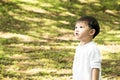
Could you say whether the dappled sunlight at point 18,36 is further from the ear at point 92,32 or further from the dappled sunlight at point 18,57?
the ear at point 92,32

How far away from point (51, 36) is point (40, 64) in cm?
694

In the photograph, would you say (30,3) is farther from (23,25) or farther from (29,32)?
(29,32)

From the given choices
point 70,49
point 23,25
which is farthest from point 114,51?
point 23,25

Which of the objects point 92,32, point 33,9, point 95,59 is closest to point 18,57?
point 92,32

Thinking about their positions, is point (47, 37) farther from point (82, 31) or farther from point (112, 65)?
point (82, 31)

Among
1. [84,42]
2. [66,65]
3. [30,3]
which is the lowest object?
[66,65]

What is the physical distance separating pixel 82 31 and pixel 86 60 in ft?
1.49

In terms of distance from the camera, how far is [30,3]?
26.7 m

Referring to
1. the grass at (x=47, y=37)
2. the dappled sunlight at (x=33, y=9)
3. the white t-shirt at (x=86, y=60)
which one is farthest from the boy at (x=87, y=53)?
the dappled sunlight at (x=33, y=9)

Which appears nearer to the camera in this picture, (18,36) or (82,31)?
(82,31)

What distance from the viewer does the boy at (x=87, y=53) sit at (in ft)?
16.8

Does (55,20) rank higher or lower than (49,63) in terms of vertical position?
higher

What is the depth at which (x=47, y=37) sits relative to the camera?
63.8ft

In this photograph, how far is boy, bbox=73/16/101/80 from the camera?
511cm
